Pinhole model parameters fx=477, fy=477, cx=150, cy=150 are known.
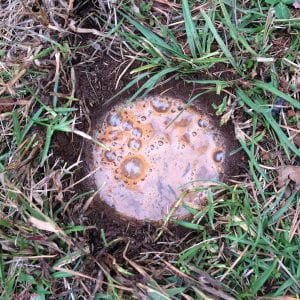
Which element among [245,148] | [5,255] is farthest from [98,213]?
[245,148]

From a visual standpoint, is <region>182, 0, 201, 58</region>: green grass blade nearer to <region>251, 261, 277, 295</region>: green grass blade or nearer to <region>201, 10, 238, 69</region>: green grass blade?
<region>201, 10, 238, 69</region>: green grass blade

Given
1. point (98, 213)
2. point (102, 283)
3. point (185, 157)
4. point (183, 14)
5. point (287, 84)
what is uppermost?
point (183, 14)

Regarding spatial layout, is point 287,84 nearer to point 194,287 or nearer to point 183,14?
point 183,14

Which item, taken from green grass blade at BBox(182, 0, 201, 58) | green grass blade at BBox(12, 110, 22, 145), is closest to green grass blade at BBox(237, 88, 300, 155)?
green grass blade at BBox(182, 0, 201, 58)

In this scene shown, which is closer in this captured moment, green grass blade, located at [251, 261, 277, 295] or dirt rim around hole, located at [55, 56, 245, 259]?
green grass blade, located at [251, 261, 277, 295]

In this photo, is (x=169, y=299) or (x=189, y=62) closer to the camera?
(x=169, y=299)

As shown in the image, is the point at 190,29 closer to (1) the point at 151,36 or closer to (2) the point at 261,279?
(1) the point at 151,36

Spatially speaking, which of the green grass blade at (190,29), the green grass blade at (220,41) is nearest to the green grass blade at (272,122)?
the green grass blade at (220,41)
